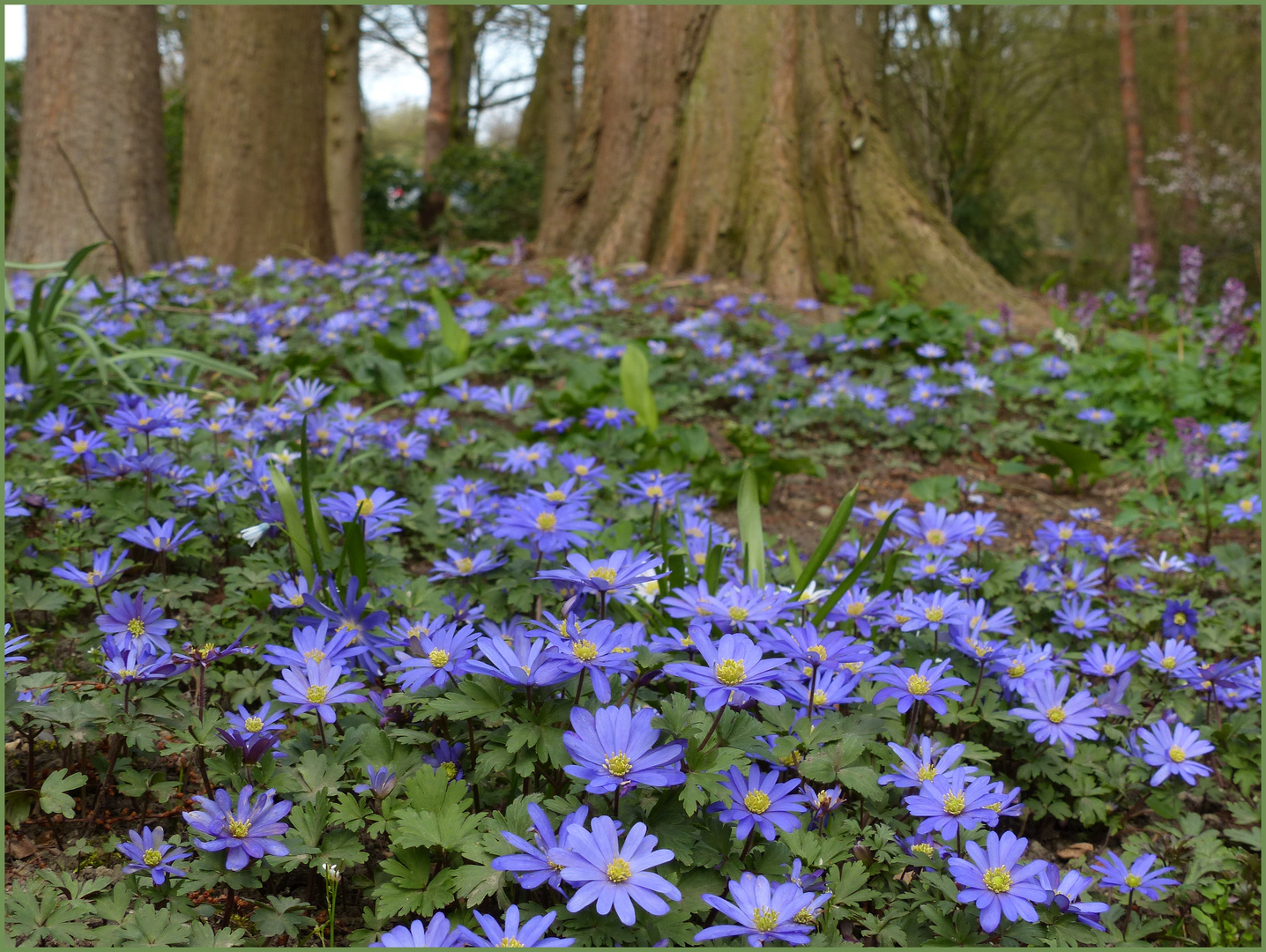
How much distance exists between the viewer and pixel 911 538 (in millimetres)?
2199

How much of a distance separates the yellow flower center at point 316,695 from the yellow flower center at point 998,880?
912 mm

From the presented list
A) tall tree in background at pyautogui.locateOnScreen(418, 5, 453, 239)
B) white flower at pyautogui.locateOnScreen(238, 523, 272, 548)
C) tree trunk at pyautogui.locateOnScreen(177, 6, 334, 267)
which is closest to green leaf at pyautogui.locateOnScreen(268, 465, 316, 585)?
white flower at pyautogui.locateOnScreen(238, 523, 272, 548)

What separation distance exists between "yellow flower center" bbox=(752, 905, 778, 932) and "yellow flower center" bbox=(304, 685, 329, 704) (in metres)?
0.65

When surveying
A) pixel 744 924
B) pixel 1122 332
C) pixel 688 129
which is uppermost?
pixel 688 129

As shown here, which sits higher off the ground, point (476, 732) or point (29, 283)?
point (29, 283)

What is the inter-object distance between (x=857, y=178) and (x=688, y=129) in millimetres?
1033

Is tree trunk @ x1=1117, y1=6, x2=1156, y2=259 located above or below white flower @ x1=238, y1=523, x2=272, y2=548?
above

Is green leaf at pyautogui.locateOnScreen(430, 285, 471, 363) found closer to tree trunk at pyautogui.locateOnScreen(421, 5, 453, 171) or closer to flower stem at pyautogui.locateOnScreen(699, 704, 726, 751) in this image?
flower stem at pyautogui.locateOnScreen(699, 704, 726, 751)

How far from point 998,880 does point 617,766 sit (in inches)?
19.9

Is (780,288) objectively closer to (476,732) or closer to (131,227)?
(131,227)

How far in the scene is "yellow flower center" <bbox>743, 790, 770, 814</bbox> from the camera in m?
1.14

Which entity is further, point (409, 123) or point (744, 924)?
point (409, 123)

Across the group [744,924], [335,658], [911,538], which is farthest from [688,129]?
[744,924]

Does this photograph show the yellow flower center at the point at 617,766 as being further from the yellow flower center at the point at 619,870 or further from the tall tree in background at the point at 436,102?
the tall tree in background at the point at 436,102
